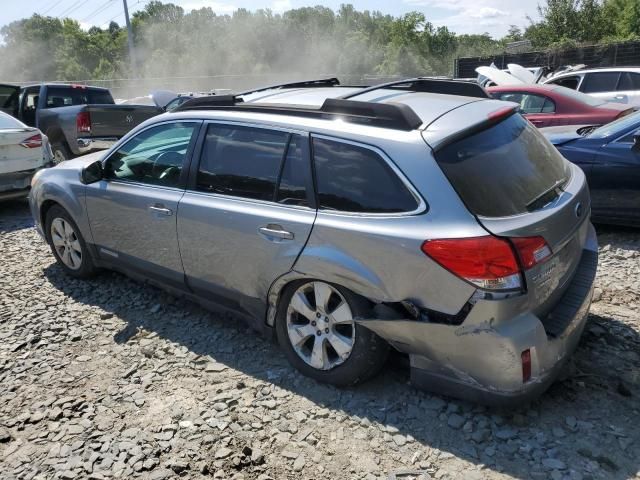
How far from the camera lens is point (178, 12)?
254 ft

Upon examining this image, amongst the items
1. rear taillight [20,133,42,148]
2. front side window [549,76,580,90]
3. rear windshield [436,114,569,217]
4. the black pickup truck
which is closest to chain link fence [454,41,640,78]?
front side window [549,76,580,90]

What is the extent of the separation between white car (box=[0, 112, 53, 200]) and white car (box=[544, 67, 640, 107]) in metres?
10.3

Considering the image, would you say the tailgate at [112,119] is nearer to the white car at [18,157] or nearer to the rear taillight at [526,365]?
the white car at [18,157]

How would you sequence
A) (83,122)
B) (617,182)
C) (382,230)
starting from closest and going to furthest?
1. (382,230)
2. (617,182)
3. (83,122)

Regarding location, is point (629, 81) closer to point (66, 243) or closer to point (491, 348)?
point (491, 348)

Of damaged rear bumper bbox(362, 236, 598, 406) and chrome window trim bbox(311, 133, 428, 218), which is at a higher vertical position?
chrome window trim bbox(311, 133, 428, 218)

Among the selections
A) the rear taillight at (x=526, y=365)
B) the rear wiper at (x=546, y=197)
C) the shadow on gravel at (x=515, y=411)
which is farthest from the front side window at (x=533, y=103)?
the rear taillight at (x=526, y=365)

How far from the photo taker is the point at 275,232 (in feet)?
10.3

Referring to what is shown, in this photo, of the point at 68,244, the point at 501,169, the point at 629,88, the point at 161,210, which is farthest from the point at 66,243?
the point at 629,88

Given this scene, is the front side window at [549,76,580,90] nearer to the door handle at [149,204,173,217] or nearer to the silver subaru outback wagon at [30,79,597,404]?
the silver subaru outback wagon at [30,79,597,404]

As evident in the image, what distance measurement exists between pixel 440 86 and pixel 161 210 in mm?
2136

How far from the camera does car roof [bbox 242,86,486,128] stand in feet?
10.3

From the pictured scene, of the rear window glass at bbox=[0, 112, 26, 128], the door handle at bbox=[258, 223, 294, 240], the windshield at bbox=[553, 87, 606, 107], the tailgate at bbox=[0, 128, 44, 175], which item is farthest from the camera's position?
the windshield at bbox=[553, 87, 606, 107]

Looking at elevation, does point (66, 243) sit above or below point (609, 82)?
below
